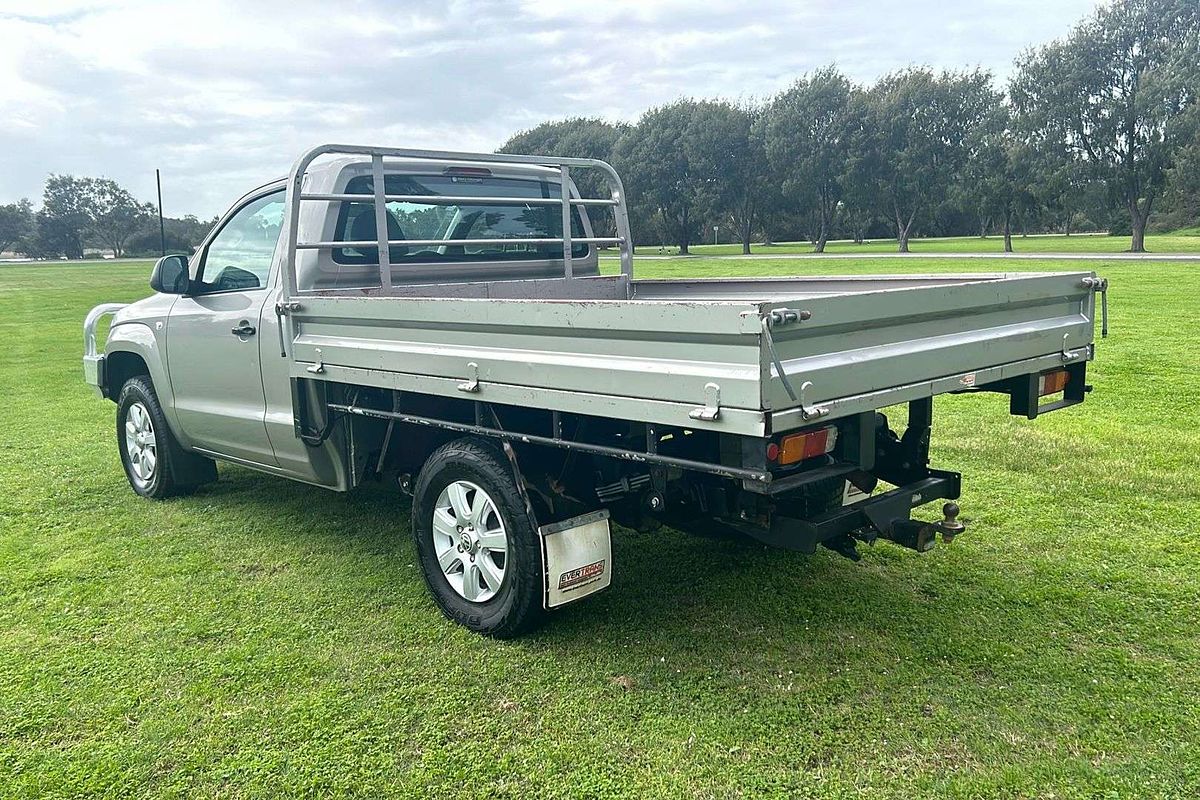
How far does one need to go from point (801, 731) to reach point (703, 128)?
51028 millimetres

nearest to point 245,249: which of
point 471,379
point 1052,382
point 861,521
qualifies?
point 471,379

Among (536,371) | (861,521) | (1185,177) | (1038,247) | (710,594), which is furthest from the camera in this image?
(1038,247)

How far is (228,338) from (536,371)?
2497 millimetres

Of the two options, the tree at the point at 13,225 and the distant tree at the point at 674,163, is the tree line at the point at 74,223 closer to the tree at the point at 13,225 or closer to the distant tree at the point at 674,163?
the tree at the point at 13,225

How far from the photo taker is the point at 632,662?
361cm

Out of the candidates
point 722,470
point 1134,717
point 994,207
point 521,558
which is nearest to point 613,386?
point 722,470

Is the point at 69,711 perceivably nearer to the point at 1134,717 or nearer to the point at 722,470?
the point at 722,470

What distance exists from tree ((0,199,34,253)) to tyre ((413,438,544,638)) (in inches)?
3941

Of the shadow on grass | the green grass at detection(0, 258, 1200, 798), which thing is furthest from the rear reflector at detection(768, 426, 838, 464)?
the shadow on grass

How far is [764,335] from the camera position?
8.70 feet

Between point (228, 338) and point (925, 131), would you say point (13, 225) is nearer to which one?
point (925, 131)

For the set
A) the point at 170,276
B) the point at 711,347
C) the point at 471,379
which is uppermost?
the point at 170,276

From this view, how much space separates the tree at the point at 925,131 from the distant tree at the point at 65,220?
243ft

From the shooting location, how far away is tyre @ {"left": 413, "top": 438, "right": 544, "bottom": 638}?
12.0 ft
